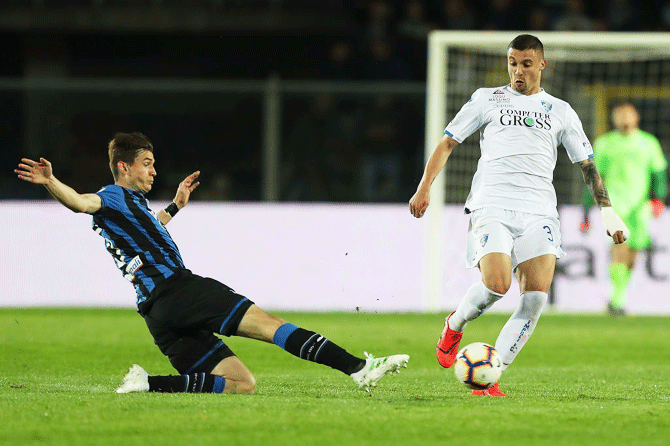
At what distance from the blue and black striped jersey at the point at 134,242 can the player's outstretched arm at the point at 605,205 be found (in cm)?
234

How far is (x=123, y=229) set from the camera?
5277 mm

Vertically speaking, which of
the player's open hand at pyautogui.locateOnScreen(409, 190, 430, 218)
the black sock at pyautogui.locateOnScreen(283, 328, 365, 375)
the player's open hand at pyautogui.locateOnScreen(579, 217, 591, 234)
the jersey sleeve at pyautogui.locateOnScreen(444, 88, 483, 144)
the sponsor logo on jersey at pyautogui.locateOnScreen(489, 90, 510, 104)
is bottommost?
the player's open hand at pyautogui.locateOnScreen(579, 217, 591, 234)

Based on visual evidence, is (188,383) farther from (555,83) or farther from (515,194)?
(555,83)

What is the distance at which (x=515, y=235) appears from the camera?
5590mm

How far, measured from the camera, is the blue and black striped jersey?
17.1ft

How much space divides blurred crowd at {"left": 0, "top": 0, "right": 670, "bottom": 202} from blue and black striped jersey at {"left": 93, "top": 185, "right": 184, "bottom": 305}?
751cm

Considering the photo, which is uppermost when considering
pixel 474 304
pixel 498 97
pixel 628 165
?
pixel 498 97

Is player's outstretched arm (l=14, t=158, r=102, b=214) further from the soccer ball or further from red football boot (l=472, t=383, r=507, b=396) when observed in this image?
red football boot (l=472, t=383, r=507, b=396)

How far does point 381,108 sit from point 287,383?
7.56m

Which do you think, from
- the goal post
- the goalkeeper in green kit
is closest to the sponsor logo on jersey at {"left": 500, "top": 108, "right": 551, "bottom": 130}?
the goal post

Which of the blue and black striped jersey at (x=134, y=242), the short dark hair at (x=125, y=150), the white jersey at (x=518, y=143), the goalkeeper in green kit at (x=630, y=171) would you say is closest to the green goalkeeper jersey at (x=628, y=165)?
the goalkeeper in green kit at (x=630, y=171)

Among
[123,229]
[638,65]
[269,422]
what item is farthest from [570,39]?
[269,422]

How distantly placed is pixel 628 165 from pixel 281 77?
6.71m

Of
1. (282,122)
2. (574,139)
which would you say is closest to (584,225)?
(282,122)
